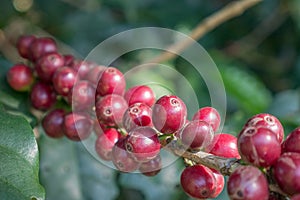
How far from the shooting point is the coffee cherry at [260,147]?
1092 millimetres

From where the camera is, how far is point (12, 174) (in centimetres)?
130

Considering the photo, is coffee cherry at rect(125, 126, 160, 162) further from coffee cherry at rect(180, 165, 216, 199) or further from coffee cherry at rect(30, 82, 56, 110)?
coffee cherry at rect(30, 82, 56, 110)

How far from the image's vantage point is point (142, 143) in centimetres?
128

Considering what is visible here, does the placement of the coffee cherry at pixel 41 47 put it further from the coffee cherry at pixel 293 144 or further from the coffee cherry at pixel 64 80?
the coffee cherry at pixel 293 144

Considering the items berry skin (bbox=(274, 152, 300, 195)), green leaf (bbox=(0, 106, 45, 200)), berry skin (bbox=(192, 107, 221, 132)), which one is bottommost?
green leaf (bbox=(0, 106, 45, 200))

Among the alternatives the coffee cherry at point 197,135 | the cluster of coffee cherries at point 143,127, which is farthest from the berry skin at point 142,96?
the coffee cherry at point 197,135

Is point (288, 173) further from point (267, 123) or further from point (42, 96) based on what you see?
point (42, 96)

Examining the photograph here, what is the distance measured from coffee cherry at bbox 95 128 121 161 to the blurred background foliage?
0.45 meters

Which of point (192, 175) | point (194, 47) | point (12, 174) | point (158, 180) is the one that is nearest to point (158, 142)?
point (192, 175)

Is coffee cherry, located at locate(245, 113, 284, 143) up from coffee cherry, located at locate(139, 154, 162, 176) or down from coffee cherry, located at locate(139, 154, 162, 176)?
up

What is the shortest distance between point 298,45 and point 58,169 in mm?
2142

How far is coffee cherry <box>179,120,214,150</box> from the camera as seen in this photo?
1.26 m

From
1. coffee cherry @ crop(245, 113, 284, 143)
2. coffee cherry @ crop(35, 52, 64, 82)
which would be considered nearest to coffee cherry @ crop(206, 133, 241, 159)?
coffee cherry @ crop(245, 113, 284, 143)

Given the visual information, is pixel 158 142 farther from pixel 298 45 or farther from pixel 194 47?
pixel 298 45
